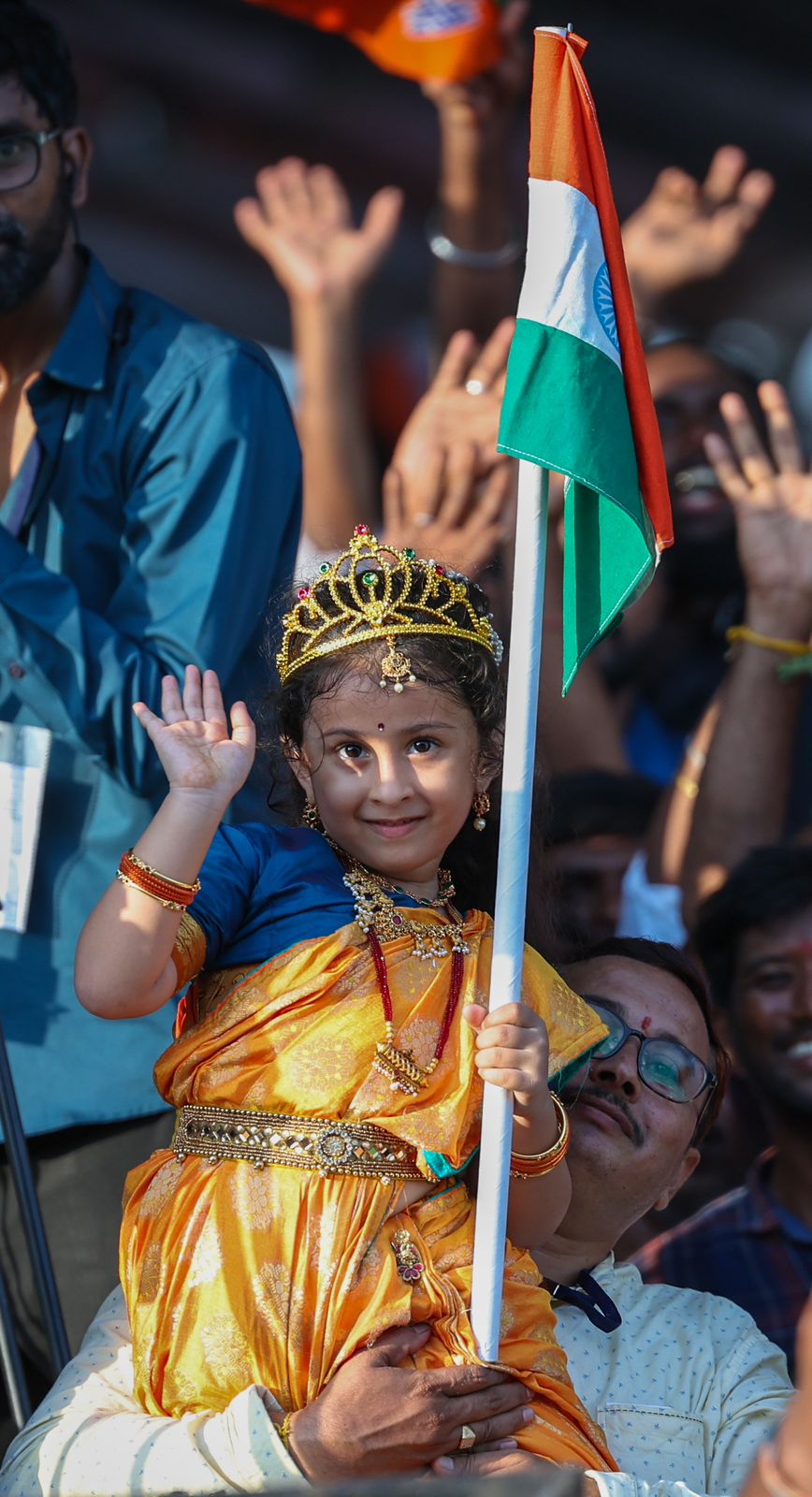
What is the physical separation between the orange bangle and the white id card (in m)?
0.68

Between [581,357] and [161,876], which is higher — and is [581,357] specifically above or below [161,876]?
above

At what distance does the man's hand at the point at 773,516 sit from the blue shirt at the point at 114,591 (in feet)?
5.05

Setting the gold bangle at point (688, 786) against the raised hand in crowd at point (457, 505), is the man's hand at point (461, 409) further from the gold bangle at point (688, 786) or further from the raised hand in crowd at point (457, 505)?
the gold bangle at point (688, 786)

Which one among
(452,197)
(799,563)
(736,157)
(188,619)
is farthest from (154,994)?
(736,157)

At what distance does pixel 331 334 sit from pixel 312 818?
2687mm

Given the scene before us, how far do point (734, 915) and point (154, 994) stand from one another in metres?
2.16

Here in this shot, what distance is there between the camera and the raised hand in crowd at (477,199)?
530 cm

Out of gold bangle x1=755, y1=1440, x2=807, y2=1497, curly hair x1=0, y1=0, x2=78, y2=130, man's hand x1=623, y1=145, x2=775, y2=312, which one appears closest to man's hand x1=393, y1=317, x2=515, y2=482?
man's hand x1=623, y1=145, x2=775, y2=312

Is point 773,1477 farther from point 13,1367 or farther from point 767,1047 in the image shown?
point 767,1047

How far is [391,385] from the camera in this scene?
9.41 m

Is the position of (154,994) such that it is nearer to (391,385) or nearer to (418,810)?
(418,810)

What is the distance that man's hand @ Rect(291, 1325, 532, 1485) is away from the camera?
2.70m

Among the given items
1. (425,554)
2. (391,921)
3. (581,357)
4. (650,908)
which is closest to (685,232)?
(650,908)

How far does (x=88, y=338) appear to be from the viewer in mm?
3752
